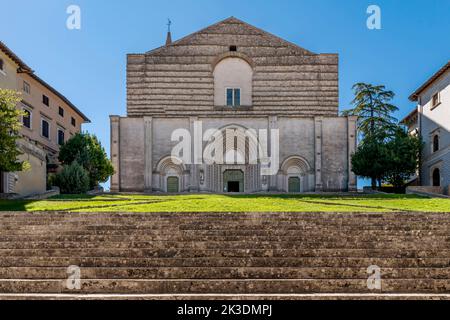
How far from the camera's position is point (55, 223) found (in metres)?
13.7

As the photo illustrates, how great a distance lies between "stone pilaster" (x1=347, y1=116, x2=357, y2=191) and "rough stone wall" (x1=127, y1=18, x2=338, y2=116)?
1.99 metres

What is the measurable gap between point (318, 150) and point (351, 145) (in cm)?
262

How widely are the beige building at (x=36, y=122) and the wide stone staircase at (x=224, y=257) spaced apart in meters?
14.3

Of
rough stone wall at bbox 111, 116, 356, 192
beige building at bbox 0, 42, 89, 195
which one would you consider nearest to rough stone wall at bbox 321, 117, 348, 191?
rough stone wall at bbox 111, 116, 356, 192

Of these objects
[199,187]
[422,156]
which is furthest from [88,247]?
[422,156]

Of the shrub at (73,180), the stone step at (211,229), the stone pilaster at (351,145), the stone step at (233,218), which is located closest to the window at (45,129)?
A: the shrub at (73,180)

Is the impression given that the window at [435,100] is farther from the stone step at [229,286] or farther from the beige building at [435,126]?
the stone step at [229,286]

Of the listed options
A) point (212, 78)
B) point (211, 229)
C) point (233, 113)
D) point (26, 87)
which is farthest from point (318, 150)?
point (211, 229)

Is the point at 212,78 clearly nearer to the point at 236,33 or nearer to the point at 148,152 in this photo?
the point at 236,33

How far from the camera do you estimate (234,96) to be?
38.8 m

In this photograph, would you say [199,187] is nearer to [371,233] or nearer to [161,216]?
[161,216]

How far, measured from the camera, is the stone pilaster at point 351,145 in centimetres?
3612
